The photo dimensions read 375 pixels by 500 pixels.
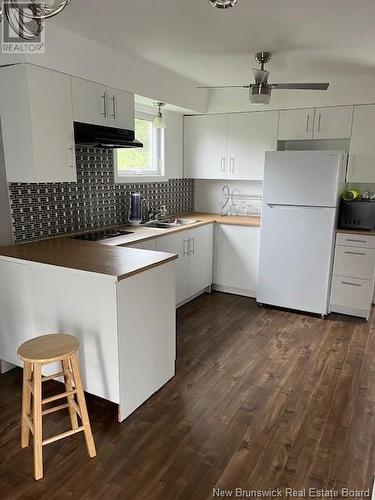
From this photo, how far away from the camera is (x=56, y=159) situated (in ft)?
8.39

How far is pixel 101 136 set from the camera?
107 inches

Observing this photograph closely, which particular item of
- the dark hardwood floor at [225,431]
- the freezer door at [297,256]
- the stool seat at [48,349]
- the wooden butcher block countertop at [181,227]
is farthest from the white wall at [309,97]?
the stool seat at [48,349]

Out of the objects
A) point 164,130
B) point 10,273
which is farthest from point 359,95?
point 10,273

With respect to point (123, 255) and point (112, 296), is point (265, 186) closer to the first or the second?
point (123, 255)

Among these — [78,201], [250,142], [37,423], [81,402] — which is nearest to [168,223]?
[78,201]

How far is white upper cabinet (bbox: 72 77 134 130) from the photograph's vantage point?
2.66 m

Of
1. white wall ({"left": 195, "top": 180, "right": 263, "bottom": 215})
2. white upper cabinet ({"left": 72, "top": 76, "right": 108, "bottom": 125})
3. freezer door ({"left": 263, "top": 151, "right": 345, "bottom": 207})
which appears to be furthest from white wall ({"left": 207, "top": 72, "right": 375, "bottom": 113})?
white upper cabinet ({"left": 72, "top": 76, "right": 108, "bottom": 125})

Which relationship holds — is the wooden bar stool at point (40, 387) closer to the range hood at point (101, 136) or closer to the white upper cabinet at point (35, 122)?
the white upper cabinet at point (35, 122)

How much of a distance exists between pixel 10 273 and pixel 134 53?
6.25 feet

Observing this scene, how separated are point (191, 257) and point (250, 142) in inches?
57.5

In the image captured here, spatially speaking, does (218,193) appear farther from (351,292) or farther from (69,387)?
(69,387)

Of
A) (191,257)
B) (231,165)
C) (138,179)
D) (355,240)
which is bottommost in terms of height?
(191,257)

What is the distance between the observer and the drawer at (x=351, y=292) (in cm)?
352

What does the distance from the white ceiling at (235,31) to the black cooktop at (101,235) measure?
1452 mm
